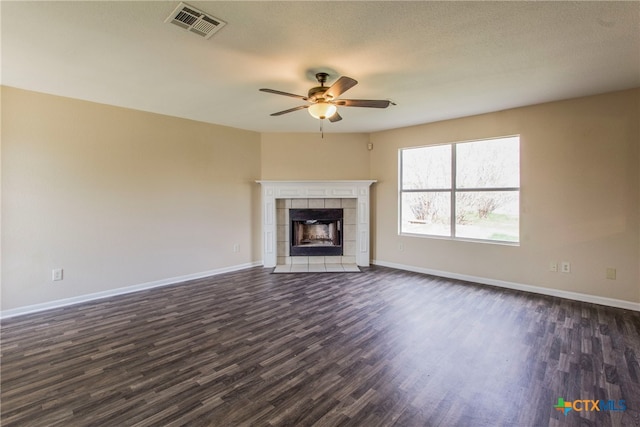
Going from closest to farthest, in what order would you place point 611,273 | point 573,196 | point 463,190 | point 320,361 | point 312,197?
point 320,361
point 611,273
point 573,196
point 463,190
point 312,197

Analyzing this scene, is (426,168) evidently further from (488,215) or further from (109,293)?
(109,293)

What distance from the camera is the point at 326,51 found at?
2346 mm

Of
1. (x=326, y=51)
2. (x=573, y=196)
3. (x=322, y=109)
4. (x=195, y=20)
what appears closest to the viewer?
(x=195, y=20)

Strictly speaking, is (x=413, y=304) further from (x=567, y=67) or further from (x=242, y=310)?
(x=567, y=67)

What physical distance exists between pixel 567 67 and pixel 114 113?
5196 millimetres

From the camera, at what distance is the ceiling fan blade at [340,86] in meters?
2.31

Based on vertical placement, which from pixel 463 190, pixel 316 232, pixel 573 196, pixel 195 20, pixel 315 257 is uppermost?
pixel 195 20

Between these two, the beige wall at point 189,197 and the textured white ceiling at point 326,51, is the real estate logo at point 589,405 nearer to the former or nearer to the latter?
the beige wall at point 189,197

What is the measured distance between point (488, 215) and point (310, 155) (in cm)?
317

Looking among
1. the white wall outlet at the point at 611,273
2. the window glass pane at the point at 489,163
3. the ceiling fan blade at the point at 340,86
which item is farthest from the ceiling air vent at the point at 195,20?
the white wall outlet at the point at 611,273

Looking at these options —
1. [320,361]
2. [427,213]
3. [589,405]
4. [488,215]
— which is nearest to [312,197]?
[427,213]

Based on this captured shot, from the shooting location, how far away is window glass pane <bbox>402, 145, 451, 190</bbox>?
181 inches

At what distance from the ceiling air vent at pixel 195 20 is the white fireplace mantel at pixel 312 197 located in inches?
124

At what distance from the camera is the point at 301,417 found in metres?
1.64
